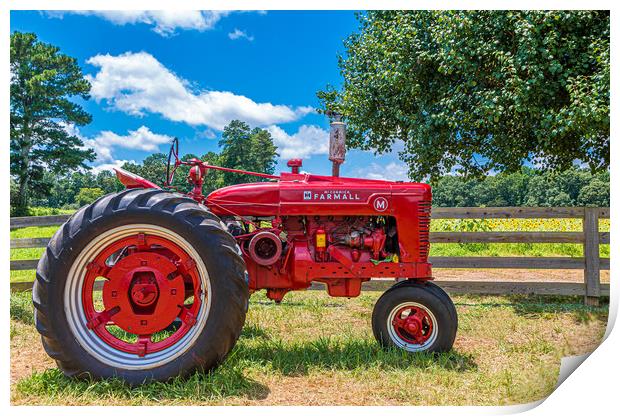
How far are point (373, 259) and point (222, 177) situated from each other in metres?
1.39

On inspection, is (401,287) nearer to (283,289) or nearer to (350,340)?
(350,340)

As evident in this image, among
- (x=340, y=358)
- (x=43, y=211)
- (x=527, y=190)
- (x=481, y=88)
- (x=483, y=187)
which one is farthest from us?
(x=483, y=187)

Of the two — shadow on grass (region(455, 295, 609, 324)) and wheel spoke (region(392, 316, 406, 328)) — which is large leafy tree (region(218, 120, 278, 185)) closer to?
wheel spoke (region(392, 316, 406, 328))

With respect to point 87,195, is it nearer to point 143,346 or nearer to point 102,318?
point 102,318

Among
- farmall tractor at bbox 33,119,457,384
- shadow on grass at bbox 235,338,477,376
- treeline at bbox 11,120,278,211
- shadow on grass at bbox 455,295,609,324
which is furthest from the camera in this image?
shadow on grass at bbox 455,295,609,324

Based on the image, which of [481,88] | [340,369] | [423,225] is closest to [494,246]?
[481,88]

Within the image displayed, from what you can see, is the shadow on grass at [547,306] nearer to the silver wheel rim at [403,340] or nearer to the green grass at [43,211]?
the silver wheel rim at [403,340]

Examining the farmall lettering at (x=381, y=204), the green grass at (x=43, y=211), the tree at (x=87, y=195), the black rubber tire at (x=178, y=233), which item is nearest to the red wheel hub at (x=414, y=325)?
the farmall lettering at (x=381, y=204)

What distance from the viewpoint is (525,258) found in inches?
225

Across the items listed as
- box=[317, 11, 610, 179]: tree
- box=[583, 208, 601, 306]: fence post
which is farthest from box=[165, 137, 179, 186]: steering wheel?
box=[583, 208, 601, 306]: fence post

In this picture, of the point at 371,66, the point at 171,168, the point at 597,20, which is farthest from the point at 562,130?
the point at 171,168

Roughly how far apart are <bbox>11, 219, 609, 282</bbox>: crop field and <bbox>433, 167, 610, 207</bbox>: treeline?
435mm

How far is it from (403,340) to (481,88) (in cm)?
297

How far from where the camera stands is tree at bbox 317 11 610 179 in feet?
14.9
